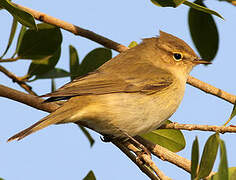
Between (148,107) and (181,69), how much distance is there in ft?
3.35

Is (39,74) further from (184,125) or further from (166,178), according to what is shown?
(166,178)

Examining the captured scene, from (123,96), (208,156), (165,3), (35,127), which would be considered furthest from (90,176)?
(165,3)

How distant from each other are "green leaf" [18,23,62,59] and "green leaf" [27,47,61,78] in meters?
0.06

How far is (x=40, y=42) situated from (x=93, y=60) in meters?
0.58

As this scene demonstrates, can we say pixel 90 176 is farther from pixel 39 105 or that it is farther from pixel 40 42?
pixel 40 42

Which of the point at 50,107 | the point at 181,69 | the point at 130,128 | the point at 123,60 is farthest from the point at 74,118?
the point at 181,69

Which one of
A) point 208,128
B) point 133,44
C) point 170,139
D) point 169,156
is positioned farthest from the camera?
point 133,44

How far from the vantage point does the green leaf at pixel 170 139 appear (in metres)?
3.81

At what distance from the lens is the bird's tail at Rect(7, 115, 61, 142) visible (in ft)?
9.95

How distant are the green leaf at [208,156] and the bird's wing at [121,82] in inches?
56.1

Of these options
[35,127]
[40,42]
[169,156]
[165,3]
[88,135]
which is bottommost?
[88,135]

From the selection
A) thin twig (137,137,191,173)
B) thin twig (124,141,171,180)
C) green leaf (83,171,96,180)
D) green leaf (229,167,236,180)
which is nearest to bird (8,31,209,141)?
thin twig (124,141,171,180)

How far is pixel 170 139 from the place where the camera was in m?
3.84

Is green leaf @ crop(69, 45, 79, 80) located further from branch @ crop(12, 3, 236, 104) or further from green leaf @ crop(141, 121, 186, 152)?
green leaf @ crop(141, 121, 186, 152)
